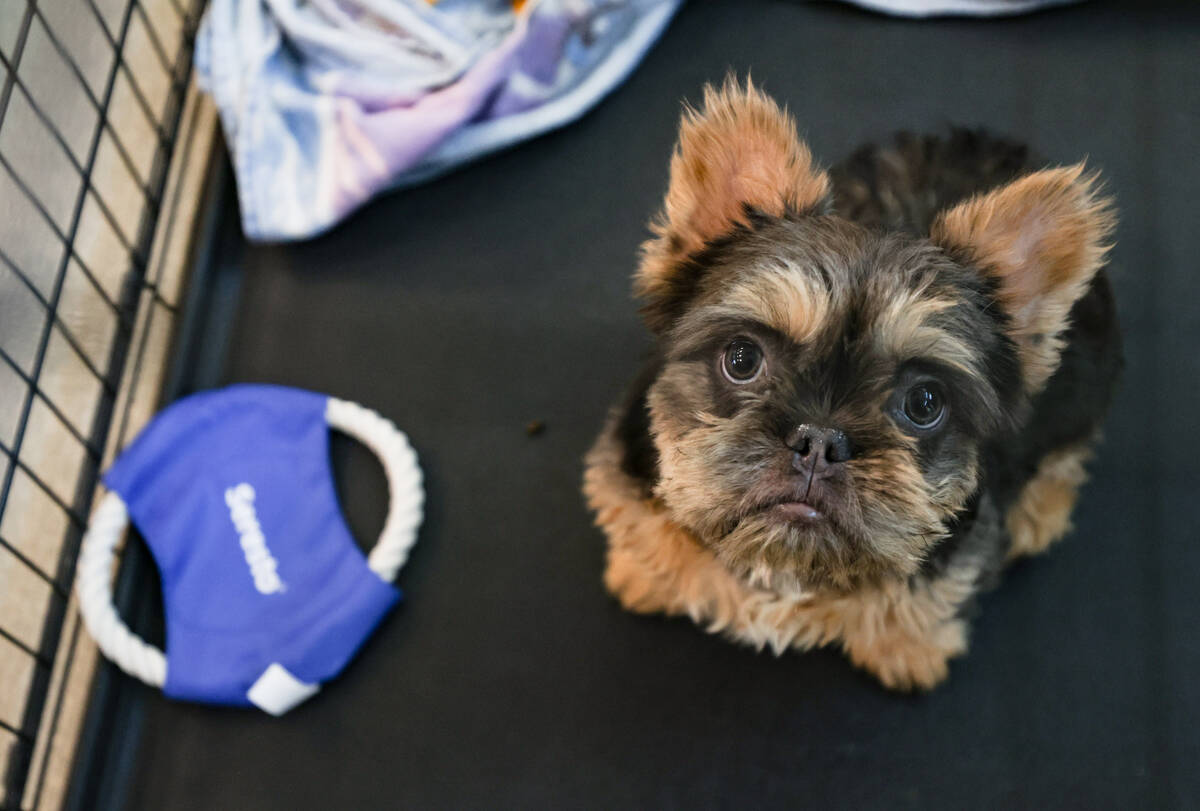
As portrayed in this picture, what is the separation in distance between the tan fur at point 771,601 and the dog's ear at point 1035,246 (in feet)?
1.64

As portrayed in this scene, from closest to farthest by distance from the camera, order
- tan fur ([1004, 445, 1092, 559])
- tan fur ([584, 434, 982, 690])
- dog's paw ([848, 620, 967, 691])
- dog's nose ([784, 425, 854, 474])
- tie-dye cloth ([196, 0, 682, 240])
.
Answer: dog's nose ([784, 425, 854, 474]) < tan fur ([584, 434, 982, 690]) < dog's paw ([848, 620, 967, 691]) < tan fur ([1004, 445, 1092, 559]) < tie-dye cloth ([196, 0, 682, 240])

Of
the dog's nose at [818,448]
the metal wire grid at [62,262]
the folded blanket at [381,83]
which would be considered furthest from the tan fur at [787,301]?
the metal wire grid at [62,262]

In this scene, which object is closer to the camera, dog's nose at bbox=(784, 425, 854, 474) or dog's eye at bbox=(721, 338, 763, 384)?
dog's nose at bbox=(784, 425, 854, 474)

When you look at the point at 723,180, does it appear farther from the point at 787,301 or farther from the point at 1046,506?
the point at 1046,506

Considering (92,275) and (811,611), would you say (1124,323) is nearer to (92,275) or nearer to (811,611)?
(811,611)

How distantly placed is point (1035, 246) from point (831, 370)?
0.42 m

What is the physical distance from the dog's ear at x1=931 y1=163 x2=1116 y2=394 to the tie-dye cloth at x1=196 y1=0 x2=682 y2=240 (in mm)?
1515

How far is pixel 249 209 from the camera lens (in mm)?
2746

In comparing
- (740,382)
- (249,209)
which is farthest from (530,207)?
(740,382)

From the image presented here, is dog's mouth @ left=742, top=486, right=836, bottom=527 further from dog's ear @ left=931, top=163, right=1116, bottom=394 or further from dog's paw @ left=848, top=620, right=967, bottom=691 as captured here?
dog's paw @ left=848, top=620, right=967, bottom=691

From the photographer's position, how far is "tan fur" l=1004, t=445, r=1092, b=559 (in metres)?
2.31

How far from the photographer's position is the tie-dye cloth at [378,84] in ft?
9.04

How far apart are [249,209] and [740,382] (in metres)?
1.69

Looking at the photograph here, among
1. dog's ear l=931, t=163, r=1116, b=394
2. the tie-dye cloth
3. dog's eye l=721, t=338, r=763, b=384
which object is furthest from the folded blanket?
dog's ear l=931, t=163, r=1116, b=394
